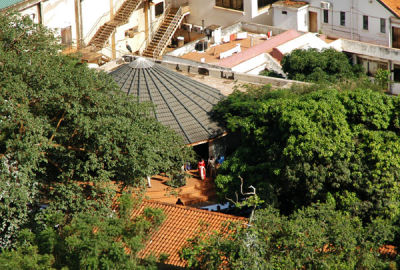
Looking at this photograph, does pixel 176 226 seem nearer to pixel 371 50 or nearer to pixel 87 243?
pixel 87 243

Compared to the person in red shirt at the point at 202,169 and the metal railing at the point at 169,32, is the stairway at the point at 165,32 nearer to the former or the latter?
the metal railing at the point at 169,32

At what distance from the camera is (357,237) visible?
33.9 meters

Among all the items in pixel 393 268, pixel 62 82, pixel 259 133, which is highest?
pixel 62 82

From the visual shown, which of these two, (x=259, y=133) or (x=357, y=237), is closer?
(x=357, y=237)

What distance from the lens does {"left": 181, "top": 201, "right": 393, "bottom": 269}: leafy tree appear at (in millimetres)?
32344

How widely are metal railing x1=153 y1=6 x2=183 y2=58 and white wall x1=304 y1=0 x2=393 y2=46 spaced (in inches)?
445

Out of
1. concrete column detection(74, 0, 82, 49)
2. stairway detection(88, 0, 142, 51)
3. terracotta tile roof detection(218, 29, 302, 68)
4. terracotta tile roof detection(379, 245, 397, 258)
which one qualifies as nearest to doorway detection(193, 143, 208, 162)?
terracotta tile roof detection(218, 29, 302, 68)

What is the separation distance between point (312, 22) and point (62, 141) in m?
33.5

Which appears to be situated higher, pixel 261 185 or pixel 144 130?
pixel 144 130

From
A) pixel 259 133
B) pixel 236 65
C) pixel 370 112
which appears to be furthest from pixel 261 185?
pixel 236 65

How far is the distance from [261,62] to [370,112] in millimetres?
19577

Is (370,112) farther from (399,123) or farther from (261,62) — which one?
(261,62)

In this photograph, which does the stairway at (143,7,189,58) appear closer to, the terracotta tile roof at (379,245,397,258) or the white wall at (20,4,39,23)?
the white wall at (20,4,39,23)

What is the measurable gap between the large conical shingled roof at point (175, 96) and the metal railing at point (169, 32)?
60.0ft
